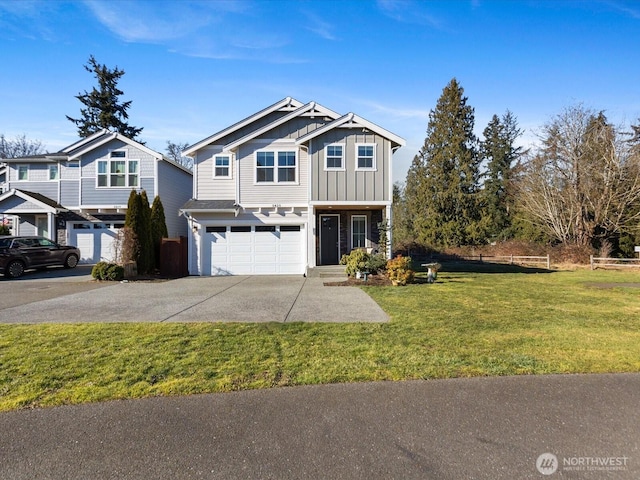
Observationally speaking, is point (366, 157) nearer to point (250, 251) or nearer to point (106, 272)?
point (250, 251)

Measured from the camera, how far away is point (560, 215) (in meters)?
26.5

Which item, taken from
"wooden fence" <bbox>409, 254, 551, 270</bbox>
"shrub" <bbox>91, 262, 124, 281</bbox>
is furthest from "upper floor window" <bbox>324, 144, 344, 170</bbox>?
"wooden fence" <bbox>409, 254, 551, 270</bbox>

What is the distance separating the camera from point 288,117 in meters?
16.1

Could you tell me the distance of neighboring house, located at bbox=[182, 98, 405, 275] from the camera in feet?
48.3

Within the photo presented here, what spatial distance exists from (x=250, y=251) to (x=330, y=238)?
11.6ft

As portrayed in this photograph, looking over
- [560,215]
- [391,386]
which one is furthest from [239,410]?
[560,215]

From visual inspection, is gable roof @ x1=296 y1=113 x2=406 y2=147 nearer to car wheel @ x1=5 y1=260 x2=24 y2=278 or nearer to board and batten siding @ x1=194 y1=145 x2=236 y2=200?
board and batten siding @ x1=194 y1=145 x2=236 y2=200

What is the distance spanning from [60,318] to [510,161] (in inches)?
1744

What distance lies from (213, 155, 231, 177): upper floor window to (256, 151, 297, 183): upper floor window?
6.22 feet

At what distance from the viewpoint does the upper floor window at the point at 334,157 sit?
580 inches

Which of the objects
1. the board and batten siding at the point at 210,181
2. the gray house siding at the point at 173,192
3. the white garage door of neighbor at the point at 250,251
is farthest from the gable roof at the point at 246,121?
the white garage door of neighbor at the point at 250,251

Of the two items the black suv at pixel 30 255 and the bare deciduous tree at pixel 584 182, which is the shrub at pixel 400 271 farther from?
the bare deciduous tree at pixel 584 182

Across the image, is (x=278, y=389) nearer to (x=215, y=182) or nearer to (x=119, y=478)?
(x=119, y=478)

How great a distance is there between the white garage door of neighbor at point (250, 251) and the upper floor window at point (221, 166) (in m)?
2.76
